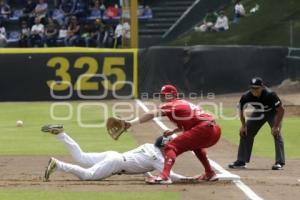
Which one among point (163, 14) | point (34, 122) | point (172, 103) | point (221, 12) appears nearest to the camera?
point (172, 103)

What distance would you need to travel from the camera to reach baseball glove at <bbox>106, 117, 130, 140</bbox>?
459 inches

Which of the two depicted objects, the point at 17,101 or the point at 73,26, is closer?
the point at 17,101

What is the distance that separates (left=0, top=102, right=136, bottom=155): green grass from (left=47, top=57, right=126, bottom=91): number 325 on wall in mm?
1314

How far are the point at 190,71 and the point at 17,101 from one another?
635 centimetres

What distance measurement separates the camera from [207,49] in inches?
1195

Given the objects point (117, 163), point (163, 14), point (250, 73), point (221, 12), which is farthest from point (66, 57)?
point (117, 163)

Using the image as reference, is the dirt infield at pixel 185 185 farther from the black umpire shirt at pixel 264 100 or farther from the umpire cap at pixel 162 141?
the black umpire shirt at pixel 264 100

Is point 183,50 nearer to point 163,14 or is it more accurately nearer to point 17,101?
point 17,101

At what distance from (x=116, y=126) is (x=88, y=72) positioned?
18.0 metres

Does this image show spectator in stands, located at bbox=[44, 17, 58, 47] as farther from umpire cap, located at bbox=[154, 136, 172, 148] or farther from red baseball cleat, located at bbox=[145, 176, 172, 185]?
red baseball cleat, located at bbox=[145, 176, 172, 185]

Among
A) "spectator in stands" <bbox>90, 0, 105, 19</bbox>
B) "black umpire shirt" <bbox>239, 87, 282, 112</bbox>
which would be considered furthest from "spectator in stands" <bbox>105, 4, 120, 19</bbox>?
"black umpire shirt" <bbox>239, 87, 282, 112</bbox>

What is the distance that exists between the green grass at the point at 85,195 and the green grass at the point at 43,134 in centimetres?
536

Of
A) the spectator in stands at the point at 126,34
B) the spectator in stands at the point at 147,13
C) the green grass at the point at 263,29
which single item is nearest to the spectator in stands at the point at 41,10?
the spectator in stands at the point at 147,13

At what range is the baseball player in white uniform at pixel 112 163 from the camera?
11.7 meters
